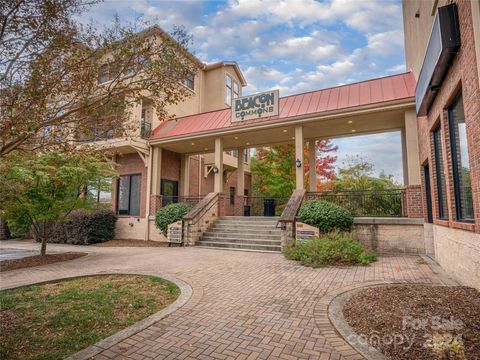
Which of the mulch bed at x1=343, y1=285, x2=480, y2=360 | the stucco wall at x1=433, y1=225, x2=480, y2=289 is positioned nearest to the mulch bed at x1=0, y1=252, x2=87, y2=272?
the mulch bed at x1=343, y1=285, x2=480, y2=360

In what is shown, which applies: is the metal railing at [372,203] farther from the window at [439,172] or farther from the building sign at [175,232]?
the building sign at [175,232]

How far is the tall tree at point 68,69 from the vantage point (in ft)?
11.1

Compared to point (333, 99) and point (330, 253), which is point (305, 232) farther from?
point (333, 99)

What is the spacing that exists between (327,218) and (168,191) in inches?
366

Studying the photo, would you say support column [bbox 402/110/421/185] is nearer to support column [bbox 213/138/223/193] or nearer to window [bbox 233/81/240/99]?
support column [bbox 213/138/223/193]

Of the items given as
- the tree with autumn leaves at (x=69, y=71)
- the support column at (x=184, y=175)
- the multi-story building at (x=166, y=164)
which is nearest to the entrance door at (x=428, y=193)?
the tree with autumn leaves at (x=69, y=71)

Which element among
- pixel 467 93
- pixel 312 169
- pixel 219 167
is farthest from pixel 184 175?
pixel 467 93

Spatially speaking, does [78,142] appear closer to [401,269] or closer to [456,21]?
[456,21]

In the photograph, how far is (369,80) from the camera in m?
10.8

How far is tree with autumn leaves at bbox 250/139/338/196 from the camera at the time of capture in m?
16.7

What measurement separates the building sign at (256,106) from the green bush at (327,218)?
462cm

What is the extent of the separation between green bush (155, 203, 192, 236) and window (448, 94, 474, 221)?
29.1ft

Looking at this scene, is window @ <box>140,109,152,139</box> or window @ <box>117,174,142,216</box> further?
window @ <box>117,174,142,216</box>

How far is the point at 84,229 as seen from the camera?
12422 mm
